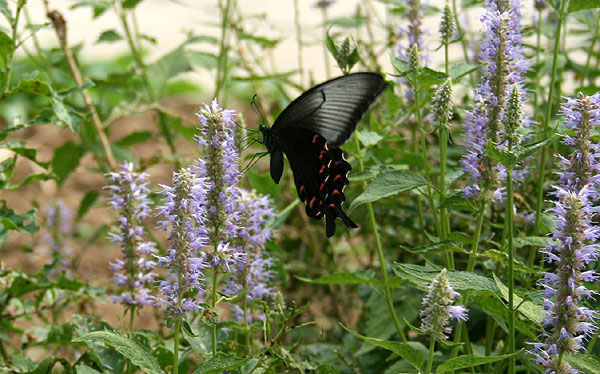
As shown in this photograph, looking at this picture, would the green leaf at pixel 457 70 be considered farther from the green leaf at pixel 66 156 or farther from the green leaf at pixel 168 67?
the green leaf at pixel 66 156

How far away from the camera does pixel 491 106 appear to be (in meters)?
1.95

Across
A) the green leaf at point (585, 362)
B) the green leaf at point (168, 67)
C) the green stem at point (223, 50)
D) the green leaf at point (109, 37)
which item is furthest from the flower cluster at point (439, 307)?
the green leaf at point (109, 37)

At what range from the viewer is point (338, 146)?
243 centimetres

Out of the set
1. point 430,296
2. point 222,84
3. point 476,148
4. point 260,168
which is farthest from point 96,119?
point 430,296

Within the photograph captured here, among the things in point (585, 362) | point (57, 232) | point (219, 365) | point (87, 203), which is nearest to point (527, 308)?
point (585, 362)

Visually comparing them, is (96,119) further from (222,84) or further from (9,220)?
(9,220)

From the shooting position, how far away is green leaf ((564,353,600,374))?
175 cm

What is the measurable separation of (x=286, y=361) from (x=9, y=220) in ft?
3.47

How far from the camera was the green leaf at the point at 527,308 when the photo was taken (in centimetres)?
175

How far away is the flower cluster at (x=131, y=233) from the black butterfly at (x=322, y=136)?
563 millimetres

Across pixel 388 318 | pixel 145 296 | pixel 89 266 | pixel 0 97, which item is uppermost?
pixel 0 97

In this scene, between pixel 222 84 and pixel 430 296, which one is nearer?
pixel 430 296

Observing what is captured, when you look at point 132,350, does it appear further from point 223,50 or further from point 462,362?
point 223,50

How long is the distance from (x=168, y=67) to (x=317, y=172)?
4.88ft
